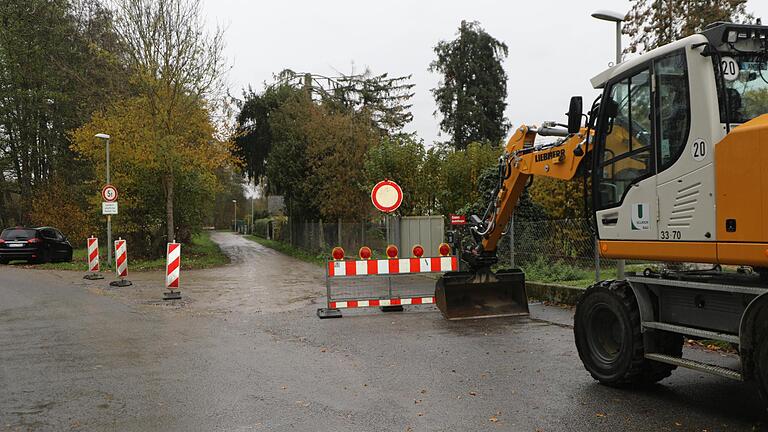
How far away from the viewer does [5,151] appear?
37656 mm

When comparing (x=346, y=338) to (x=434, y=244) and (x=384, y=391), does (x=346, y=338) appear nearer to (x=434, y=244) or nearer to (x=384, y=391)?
(x=384, y=391)

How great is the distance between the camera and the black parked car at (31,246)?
25.6m

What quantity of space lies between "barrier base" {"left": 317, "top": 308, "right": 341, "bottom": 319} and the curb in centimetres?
414

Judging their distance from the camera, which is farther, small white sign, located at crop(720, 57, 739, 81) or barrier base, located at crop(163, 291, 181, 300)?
barrier base, located at crop(163, 291, 181, 300)

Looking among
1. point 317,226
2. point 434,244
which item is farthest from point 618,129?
point 317,226

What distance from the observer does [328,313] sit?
11.8m

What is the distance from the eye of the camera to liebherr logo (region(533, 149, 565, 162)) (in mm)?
8036

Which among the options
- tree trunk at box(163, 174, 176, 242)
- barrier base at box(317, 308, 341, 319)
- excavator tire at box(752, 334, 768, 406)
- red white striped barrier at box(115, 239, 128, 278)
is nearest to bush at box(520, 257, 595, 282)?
barrier base at box(317, 308, 341, 319)

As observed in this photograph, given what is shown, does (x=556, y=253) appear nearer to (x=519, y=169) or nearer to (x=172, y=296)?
(x=519, y=169)

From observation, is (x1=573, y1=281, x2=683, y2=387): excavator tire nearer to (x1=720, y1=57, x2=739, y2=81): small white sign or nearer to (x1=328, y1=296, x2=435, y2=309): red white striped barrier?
(x1=720, y1=57, x2=739, y2=81): small white sign

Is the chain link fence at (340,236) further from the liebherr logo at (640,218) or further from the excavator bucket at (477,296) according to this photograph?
the liebherr logo at (640,218)

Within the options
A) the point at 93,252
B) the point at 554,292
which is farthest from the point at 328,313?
the point at 93,252

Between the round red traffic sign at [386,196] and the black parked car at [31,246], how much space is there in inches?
726

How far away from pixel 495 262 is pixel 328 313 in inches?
129
